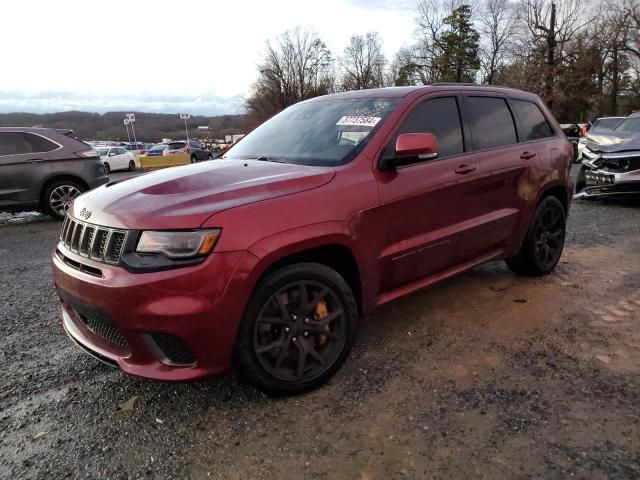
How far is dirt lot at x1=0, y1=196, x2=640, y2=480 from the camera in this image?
7.25ft

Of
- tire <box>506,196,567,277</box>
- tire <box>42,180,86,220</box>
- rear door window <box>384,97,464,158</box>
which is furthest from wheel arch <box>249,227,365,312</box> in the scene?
tire <box>42,180,86,220</box>

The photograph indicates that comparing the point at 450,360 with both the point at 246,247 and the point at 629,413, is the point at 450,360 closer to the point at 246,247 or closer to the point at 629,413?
the point at 629,413

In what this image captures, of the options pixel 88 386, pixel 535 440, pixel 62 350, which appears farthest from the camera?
pixel 62 350

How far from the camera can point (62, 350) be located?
3441mm

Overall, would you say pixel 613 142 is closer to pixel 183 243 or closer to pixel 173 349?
pixel 183 243

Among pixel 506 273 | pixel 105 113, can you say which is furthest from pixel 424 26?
pixel 105 113

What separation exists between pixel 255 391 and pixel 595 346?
2.21 metres

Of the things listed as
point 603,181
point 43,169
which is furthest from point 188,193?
point 603,181

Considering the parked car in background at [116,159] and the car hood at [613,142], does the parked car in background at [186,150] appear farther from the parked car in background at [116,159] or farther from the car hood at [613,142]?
the car hood at [613,142]

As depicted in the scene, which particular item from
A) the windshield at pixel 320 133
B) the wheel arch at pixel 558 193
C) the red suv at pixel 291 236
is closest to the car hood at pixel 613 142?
the wheel arch at pixel 558 193

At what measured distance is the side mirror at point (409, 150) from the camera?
291 cm

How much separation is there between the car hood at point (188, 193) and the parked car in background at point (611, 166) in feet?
23.4

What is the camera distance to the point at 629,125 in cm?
988

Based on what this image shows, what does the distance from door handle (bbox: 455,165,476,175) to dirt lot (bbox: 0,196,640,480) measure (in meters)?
1.10
